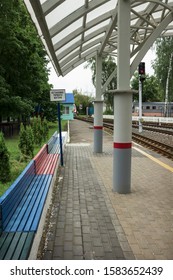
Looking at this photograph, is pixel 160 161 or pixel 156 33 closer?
pixel 156 33

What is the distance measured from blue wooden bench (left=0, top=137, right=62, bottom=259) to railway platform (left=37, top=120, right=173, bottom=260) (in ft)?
1.28

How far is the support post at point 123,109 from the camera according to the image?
607cm

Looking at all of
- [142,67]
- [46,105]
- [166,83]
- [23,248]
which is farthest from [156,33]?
[166,83]

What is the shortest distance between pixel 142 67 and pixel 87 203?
15203mm

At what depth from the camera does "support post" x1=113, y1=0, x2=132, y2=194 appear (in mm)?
6070

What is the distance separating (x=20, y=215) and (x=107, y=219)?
155 centimetres

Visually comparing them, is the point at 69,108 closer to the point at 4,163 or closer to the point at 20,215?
the point at 4,163

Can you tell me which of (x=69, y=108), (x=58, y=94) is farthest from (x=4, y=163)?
(x=69, y=108)

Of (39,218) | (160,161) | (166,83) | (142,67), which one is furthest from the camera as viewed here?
(166,83)

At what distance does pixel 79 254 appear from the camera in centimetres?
380

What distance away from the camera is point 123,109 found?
6.31m

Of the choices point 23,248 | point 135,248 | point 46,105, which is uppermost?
point 46,105

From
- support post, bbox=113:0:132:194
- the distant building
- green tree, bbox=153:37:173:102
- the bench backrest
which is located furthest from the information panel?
the distant building
